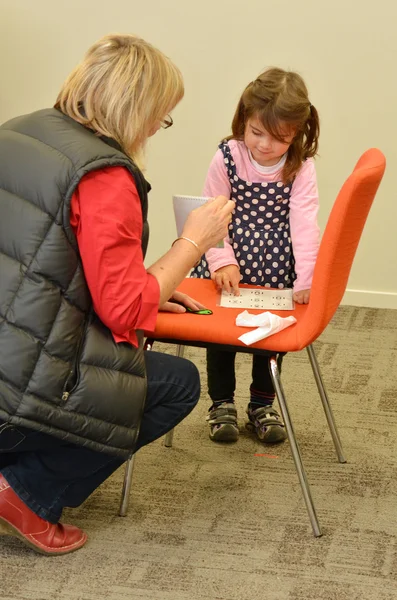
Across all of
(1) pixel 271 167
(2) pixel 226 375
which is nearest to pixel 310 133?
(1) pixel 271 167

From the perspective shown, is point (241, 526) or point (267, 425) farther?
point (267, 425)

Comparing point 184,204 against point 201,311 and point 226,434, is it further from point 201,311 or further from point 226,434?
point 226,434

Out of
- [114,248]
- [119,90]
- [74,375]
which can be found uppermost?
[119,90]

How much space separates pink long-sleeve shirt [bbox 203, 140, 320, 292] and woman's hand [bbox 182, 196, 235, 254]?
1.37ft

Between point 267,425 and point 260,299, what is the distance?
0.43m

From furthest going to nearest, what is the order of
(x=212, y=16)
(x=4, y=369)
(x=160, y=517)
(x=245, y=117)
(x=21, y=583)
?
(x=212, y=16) → (x=245, y=117) → (x=160, y=517) → (x=21, y=583) → (x=4, y=369)

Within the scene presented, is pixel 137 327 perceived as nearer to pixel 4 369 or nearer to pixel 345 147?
pixel 4 369

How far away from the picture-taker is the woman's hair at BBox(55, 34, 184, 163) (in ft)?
5.37

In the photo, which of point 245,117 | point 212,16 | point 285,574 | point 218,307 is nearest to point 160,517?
point 285,574

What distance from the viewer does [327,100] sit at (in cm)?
341

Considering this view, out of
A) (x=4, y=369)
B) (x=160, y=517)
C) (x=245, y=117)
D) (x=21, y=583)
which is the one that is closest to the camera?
(x=4, y=369)

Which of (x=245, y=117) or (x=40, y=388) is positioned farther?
(x=245, y=117)

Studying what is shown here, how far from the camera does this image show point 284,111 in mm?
2131

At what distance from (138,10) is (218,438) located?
1.92m
